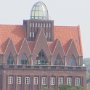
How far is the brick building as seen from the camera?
11981 centimetres

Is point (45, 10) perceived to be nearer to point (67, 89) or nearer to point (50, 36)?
point (50, 36)

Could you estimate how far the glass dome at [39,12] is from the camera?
124688 millimetres

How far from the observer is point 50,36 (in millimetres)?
125125

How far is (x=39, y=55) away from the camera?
122688mm

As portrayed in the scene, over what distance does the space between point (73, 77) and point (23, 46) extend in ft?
29.2

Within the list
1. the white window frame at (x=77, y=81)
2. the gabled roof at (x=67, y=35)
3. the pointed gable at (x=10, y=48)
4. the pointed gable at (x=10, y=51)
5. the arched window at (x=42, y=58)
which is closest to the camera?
the pointed gable at (x=10, y=51)

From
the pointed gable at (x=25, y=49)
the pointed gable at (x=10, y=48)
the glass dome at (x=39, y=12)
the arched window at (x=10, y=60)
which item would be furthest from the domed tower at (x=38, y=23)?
the arched window at (x=10, y=60)

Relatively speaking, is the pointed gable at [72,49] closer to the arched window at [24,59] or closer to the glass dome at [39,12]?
the glass dome at [39,12]

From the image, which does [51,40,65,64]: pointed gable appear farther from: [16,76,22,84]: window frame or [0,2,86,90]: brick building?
A: [16,76,22,84]: window frame

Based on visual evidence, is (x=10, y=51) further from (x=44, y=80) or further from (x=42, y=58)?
(x=44, y=80)

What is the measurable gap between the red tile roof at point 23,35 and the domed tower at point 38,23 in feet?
3.42

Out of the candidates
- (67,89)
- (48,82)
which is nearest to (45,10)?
(48,82)

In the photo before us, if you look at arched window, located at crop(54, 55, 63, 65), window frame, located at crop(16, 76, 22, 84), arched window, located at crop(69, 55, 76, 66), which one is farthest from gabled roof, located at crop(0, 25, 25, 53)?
arched window, located at crop(69, 55, 76, 66)

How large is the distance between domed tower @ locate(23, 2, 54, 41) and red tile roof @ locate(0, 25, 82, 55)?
3.42 ft
